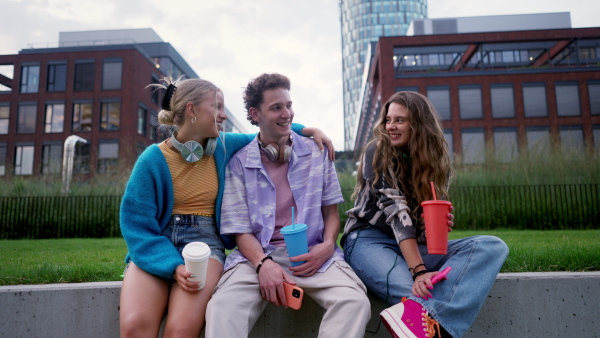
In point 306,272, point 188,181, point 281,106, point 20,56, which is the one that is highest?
point 20,56

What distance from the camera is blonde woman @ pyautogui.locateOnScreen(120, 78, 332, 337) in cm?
243

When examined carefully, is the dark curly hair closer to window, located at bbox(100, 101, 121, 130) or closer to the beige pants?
the beige pants

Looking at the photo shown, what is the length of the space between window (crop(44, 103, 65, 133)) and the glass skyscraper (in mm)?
65643

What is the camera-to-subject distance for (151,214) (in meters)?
2.74

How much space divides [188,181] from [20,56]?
4624cm

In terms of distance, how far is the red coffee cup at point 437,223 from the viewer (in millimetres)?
2359

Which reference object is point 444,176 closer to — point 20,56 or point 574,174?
point 574,174

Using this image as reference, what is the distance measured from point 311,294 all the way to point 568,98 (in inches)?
1664

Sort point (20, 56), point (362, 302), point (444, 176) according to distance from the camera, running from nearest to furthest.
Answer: point (362, 302) → point (444, 176) → point (20, 56)

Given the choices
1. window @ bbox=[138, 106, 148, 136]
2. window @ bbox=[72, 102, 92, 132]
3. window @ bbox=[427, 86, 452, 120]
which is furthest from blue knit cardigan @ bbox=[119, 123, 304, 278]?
window @ bbox=[72, 102, 92, 132]

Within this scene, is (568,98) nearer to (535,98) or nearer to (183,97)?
(535,98)

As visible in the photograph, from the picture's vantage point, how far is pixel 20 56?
40250mm

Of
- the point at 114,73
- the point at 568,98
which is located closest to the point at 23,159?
the point at 114,73

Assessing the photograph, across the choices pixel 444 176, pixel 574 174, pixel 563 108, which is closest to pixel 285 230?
pixel 444 176
